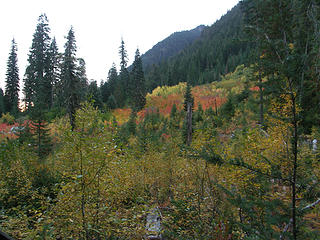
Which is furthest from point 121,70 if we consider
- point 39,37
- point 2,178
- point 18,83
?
point 2,178

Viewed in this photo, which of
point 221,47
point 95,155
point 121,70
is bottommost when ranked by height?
point 95,155

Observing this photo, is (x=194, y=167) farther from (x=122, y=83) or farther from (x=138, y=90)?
(x=122, y=83)

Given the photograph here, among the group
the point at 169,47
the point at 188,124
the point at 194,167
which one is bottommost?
the point at 194,167

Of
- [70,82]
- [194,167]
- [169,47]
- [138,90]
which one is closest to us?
[194,167]

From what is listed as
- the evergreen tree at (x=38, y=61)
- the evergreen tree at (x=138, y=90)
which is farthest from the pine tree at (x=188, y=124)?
the evergreen tree at (x=38, y=61)

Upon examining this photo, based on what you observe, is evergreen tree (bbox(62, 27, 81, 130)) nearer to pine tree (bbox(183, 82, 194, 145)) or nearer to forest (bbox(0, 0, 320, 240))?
forest (bbox(0, 0, 320, 240))

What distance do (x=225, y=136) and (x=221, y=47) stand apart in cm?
5054

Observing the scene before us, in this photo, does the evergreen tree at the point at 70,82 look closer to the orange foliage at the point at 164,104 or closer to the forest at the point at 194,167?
the forest at the point at 194,167

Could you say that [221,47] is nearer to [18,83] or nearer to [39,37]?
[39,37]

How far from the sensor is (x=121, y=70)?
37219 millimetres

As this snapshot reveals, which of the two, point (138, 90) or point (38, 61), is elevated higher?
point (38, 61)

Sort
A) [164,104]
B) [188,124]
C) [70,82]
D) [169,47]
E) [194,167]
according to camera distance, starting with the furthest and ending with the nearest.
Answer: [169,47], [164,104], [70,82], [188,124], [194,167]

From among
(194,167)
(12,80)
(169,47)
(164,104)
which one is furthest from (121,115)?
(169,47)

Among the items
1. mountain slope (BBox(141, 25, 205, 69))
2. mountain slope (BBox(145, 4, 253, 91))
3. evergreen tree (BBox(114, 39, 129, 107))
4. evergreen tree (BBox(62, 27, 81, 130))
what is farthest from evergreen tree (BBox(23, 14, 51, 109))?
mountain slope (BBox(141, 25, 205, 69))
